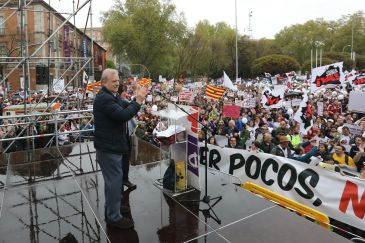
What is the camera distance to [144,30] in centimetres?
5162

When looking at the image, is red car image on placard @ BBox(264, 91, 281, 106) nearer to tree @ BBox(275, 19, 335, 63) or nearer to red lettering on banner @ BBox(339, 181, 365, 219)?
red lettering on banner @ BBox(339, 181, 365, 219)

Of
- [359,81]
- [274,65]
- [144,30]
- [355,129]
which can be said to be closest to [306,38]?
[274,65]

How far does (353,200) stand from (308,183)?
81cm

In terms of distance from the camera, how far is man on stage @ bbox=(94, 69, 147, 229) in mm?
3555

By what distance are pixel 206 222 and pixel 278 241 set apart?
0.91m

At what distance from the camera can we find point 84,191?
17.4ft

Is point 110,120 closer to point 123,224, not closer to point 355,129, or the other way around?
point 123,224

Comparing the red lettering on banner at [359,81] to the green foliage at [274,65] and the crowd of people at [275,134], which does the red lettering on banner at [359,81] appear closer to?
the crowd of people at [275,134]

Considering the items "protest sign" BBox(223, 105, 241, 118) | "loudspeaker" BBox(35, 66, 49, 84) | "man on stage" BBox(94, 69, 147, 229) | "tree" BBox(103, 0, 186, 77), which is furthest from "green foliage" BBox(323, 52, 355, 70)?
"man on stage" BBox(94, 69, 147, 229)

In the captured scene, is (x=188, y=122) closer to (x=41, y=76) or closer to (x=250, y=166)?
(x=250, y=166)

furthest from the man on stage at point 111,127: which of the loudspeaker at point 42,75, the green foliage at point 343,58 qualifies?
the green foliage at point 343,58

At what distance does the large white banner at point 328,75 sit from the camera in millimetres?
13930

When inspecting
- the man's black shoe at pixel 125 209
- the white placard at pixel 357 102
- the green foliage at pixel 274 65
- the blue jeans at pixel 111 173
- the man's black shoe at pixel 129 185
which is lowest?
the man's black shoe at pixel 125 209

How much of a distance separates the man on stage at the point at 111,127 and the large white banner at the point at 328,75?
1237 centimetres
